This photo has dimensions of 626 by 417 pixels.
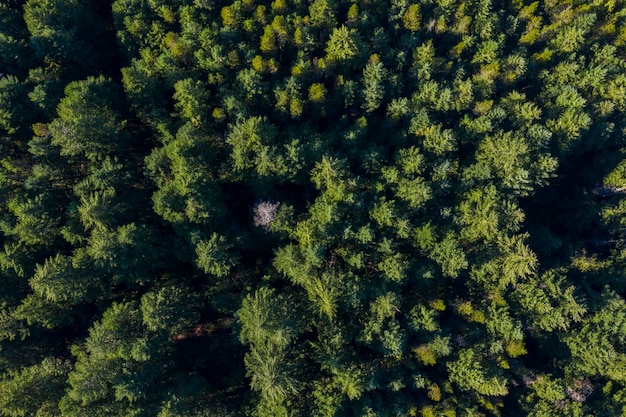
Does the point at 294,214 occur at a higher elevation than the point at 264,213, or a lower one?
lower

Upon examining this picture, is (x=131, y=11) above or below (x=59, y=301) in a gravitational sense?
above

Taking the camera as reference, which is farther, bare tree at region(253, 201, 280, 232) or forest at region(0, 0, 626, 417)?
bare tree at region(253, 201, 280, 232)

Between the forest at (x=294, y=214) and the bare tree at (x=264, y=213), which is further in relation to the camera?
the bare tree at (x=264, y=213)

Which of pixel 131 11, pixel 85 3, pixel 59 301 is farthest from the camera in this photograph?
pixel 85 3

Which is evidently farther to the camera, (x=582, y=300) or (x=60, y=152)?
(x=582, y=300)

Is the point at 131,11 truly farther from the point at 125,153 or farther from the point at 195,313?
the point at 195,313

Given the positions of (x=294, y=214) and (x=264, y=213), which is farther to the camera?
(x=294, y=214)

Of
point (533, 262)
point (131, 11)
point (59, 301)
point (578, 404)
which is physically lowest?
point (578, 404)

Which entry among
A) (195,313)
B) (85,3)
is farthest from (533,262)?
(85,3)
